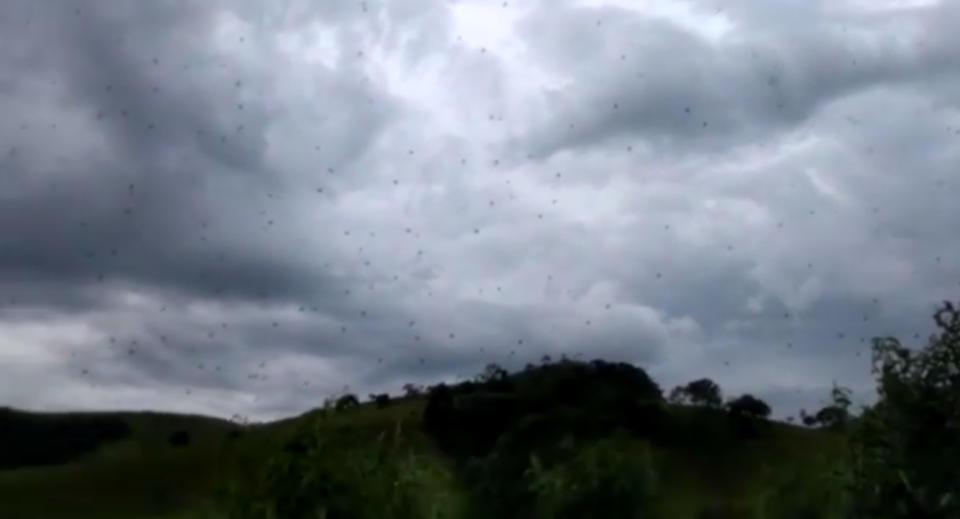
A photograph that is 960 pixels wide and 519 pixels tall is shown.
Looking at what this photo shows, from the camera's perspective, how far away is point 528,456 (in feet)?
220

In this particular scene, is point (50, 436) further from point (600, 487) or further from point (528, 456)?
point (600, 487)

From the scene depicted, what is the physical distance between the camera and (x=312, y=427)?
31000 millimetres

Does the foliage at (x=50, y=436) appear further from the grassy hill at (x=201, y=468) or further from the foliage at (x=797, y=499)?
the foliage at (x=797, y=499)

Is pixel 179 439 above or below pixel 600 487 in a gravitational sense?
above

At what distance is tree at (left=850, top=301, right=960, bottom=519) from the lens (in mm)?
26391

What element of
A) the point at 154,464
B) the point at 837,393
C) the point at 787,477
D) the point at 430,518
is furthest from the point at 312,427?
the point at 154,464

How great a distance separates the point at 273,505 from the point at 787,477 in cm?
2570

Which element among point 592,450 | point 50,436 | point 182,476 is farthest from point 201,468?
point 592,450

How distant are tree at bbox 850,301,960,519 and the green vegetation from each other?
0.08ft

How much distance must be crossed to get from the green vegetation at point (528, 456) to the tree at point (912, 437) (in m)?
A: 0.02

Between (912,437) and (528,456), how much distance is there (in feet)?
133

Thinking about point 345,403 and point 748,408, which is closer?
point 345,403

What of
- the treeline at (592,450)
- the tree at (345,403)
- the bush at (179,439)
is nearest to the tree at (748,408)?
the treeline at (592,450)

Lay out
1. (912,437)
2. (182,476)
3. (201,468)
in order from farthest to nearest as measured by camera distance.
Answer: (182,476) → (201,468) → (912,437)
